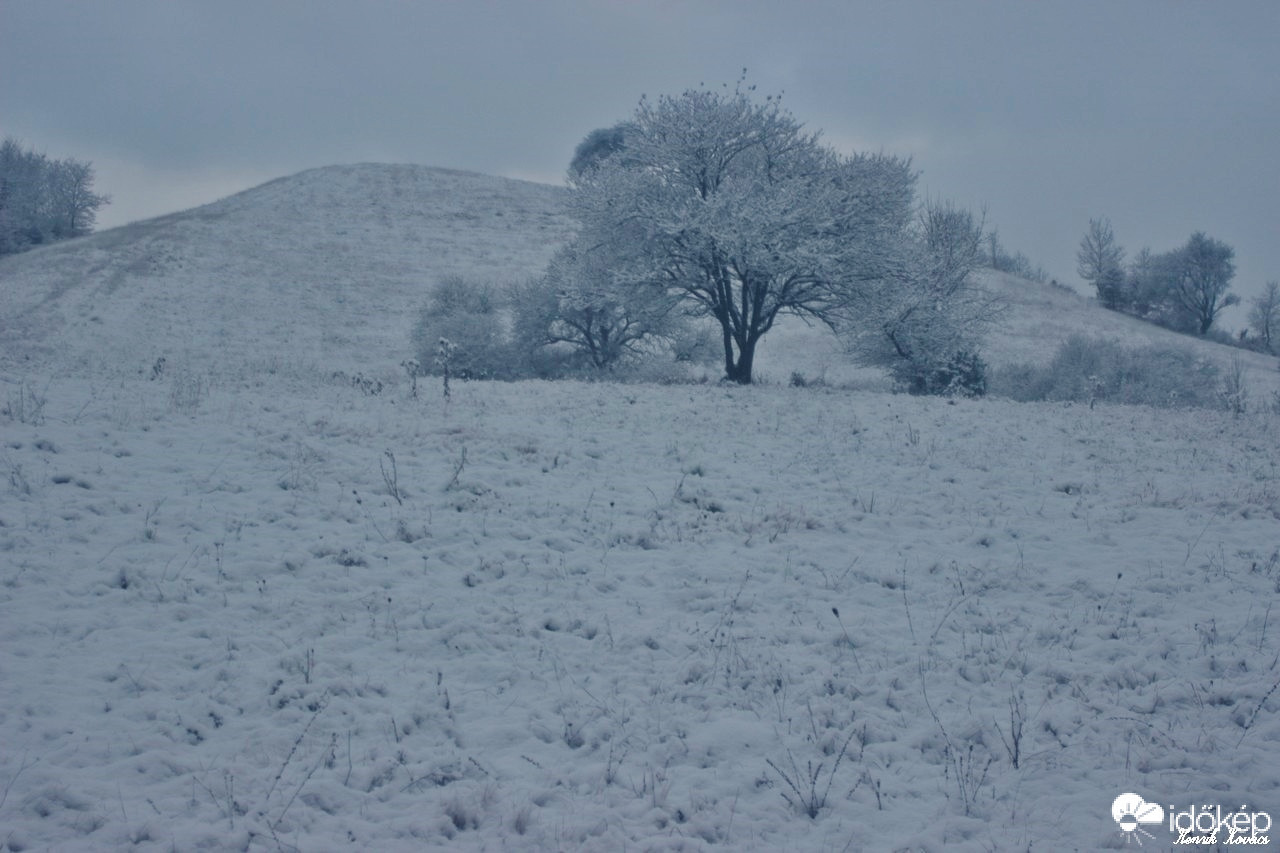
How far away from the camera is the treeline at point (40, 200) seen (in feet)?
179

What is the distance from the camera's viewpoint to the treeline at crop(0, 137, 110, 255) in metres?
54.7

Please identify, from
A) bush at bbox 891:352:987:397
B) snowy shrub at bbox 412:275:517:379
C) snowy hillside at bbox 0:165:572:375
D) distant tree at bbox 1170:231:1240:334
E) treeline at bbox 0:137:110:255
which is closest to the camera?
bush at bbox 891:352:987:397

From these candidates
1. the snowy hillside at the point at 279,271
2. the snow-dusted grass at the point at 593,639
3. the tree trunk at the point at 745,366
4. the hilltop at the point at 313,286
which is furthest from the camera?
the hilltop at the point at 313,286

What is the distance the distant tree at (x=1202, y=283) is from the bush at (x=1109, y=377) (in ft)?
108

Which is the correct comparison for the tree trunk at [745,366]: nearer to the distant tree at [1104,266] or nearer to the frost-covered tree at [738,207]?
the frost-covered tree at [738,207]

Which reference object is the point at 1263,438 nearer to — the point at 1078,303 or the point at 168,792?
the point at 168,792

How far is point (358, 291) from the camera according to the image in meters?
46.8

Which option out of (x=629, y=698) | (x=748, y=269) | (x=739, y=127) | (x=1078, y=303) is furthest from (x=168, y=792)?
(x=1078, y=303)

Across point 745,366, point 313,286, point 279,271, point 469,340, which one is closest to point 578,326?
point 469,340

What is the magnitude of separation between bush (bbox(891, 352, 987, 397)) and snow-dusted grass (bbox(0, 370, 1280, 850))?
14.2 metres

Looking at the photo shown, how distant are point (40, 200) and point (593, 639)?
72.9 m

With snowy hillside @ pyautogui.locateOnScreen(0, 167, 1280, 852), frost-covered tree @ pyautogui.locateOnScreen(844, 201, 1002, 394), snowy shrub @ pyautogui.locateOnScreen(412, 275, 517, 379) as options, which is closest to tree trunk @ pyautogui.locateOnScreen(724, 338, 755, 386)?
frost-covered tree @ pyautogui.locateOnScreen(844, 201, 1002, 394)

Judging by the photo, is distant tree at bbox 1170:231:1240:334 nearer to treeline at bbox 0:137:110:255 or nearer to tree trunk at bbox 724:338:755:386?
tree trunk at bbox 724:338:755:386

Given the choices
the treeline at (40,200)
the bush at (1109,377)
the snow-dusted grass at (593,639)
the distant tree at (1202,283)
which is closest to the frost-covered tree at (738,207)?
the snow-dusted grass at (593,639)
